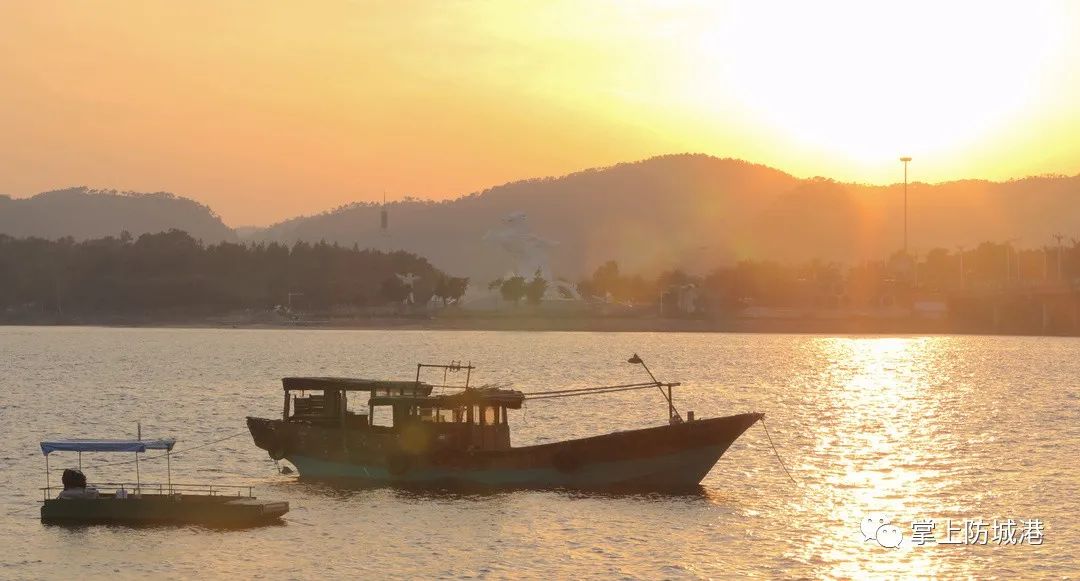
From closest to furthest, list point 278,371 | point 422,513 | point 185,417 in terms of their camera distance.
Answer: point 422,513
point 185,417
point 278,371

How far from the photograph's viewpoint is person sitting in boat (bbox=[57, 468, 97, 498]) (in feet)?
149

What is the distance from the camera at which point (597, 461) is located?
51.0m

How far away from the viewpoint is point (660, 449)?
167 ft

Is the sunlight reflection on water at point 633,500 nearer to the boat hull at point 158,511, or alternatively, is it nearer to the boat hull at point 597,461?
the boat hull at point 158,511

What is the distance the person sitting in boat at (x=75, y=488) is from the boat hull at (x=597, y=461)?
1135cm

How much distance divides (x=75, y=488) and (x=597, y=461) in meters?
18.4

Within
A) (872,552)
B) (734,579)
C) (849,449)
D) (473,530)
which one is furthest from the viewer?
(849,449)

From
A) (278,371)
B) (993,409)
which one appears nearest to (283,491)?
(993,409)

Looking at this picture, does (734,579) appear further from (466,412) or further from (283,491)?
(283,491)

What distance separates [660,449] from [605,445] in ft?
6.69

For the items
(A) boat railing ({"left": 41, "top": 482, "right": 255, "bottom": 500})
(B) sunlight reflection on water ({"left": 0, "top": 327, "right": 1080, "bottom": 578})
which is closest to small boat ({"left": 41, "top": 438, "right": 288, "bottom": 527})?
(B) sunlight reflection on water ({"left": 0, "top": 327, "right": 1080, "bottom": 578})

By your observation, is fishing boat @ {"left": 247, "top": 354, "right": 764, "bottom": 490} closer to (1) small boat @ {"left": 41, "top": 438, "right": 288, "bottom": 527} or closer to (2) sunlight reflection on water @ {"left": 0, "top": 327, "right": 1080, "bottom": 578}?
(2) sunlight reflection on water @ {"left": 0, "top": 327, "right": 1080, "bottom": 578}

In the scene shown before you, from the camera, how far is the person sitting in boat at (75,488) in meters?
45.6

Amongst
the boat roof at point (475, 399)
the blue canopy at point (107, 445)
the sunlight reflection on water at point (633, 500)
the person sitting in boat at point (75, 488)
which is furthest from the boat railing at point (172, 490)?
the boat roof at point (475, 399)
